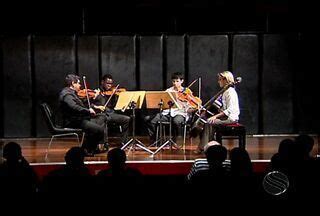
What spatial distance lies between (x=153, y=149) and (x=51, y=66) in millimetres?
3037

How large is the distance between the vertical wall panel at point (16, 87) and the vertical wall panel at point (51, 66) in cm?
18

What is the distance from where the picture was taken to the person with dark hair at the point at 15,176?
12.3ft

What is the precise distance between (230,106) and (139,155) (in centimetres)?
146

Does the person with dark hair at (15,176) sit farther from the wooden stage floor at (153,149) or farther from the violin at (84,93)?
the violin at (84,93)

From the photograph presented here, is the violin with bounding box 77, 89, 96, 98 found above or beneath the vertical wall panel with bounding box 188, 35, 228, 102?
beneath

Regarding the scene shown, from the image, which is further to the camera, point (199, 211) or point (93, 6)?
point (93, 6)

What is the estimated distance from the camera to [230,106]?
25.3 ft

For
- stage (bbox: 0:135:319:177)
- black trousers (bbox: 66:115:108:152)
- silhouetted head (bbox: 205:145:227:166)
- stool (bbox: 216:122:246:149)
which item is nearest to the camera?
silhouetted head (bbox: 205:145:227:166)

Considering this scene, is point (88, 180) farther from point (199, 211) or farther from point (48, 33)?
point (48, 33)

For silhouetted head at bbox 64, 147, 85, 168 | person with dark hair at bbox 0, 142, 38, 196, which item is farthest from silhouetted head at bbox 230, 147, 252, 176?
person with dark hair at bbox 0, 142, 38, 196

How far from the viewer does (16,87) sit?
10281 mm

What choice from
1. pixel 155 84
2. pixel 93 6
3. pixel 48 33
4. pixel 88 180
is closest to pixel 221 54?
pixel 155 84

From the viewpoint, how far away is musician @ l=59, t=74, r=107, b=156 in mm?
7781

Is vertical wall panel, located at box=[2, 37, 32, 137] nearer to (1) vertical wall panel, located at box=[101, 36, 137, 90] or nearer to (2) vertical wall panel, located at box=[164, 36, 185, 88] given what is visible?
(1) vertical wall panel, located at box=[101, 36, 137, 90]
